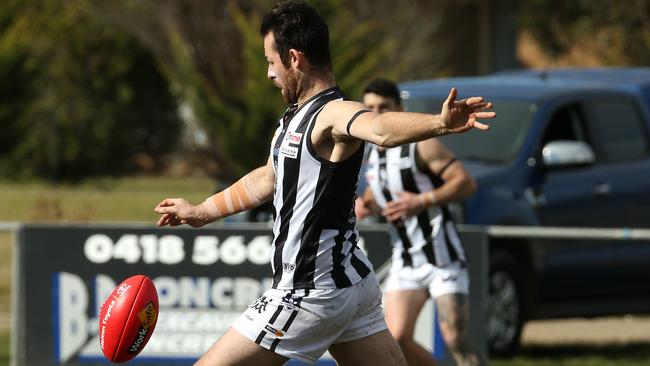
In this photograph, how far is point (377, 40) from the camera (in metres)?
22.0

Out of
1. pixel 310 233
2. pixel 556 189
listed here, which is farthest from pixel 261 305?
pixel 556 189

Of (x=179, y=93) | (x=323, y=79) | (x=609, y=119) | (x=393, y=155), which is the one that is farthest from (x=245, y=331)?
(x=179, y=93)

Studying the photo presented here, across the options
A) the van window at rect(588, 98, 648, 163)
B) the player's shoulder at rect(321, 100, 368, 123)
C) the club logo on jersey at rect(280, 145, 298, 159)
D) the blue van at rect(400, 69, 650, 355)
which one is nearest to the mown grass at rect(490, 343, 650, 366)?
the blue van at rect(400, 69, 650, 355)

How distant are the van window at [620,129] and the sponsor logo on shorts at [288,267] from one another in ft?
21.7

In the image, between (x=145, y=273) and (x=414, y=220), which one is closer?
(x=414, y=220)

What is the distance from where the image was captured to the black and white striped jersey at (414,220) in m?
8.64

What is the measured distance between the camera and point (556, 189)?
11.5 m

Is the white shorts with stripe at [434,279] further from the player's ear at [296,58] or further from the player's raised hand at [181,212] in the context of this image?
the player's ear at [296,58]

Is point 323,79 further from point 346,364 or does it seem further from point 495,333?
point 495,333

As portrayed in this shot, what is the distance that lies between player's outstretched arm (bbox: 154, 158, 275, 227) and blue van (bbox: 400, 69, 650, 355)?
496 cm

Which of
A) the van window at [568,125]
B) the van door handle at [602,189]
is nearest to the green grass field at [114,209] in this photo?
the van door handle at [602,189]

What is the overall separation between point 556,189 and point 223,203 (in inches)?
224

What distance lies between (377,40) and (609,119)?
10034 mm

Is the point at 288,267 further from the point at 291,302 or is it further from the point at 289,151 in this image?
the point at 289,151
